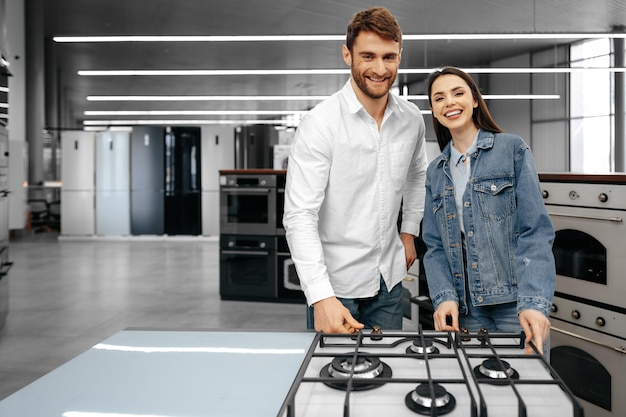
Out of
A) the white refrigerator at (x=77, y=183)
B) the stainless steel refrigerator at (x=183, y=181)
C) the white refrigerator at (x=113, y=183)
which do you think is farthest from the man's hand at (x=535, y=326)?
the white refrigerator at (x=77, y=183)

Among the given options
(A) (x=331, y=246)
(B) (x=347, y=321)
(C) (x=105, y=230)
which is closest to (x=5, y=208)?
(A) (x=331, y=246)

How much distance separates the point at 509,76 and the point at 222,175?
9.66 metres

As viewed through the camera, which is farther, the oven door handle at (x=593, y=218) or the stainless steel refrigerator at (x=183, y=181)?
the stainless steel refrigerator at (x=183, y=181)

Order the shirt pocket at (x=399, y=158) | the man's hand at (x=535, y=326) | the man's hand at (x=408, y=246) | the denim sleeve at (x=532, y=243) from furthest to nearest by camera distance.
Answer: the man's hand at (x=408, y=246)
the shirt pocket at (x=399, y=158)
the denim sleeve at (x=532, y=243)
the man's hand at (x=535, y=326)

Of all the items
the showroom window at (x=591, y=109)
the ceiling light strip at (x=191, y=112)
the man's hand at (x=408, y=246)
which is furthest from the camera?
the ceiling light strip at (x=191, y=112)

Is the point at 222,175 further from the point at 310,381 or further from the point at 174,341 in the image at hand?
the point at 310,381

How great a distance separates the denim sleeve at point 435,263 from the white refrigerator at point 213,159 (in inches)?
349

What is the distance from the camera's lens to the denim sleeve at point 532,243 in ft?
4.12

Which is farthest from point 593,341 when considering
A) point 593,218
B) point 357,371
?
point 357,371

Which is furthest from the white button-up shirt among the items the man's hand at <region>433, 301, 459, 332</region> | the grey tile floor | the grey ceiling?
the grey ceiling

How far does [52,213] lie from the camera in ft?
38.6

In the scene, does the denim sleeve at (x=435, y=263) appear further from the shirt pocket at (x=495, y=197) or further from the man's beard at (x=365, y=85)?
the man's beard at (x=365, y=85)

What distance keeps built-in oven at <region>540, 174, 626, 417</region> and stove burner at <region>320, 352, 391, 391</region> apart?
164 centimetres

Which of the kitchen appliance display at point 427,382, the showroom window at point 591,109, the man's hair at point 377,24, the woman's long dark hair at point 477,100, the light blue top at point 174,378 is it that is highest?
the showroom window at point 591,109
